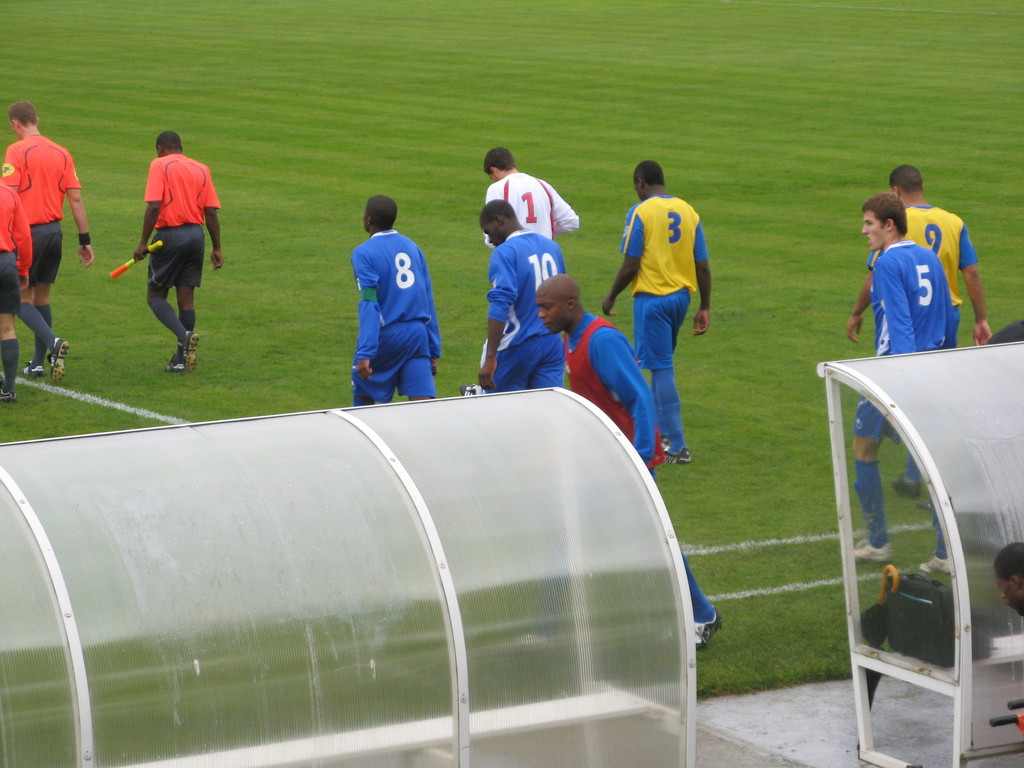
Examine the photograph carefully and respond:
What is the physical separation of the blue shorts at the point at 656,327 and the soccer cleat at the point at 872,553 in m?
4.23

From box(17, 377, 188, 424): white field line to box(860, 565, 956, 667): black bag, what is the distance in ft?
20.9

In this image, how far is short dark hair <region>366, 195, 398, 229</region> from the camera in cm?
972

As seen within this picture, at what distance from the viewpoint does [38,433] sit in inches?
442

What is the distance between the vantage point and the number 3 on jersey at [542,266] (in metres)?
9.60

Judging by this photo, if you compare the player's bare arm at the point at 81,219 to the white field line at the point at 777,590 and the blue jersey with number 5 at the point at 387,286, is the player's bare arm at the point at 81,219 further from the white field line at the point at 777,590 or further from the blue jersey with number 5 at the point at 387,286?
the white field line at the point at 777,590

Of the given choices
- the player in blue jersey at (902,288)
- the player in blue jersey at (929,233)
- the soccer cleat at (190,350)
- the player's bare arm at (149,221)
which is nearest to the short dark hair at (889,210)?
the player in blue jersey at (902,288)

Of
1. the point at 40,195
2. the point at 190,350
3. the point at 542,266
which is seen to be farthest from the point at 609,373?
the point at 40,195

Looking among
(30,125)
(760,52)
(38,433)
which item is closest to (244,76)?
(760,52)

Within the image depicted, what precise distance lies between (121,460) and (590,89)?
29551mm

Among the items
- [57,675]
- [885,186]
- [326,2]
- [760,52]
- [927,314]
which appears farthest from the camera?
[326,2]

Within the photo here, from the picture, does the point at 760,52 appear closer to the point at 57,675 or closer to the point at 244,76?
the point at 244,76

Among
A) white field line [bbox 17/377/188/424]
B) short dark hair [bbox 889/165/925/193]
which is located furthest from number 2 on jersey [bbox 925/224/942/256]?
white field line [bbox 17/377/188/424]

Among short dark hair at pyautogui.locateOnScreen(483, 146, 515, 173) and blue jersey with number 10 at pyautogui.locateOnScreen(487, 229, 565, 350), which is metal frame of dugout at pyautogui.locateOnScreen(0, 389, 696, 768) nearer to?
blue jersey with number 10 at pyautogui.locateOnScreen(487, 229, 565, 350)

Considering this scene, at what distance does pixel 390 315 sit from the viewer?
9.83 meters
